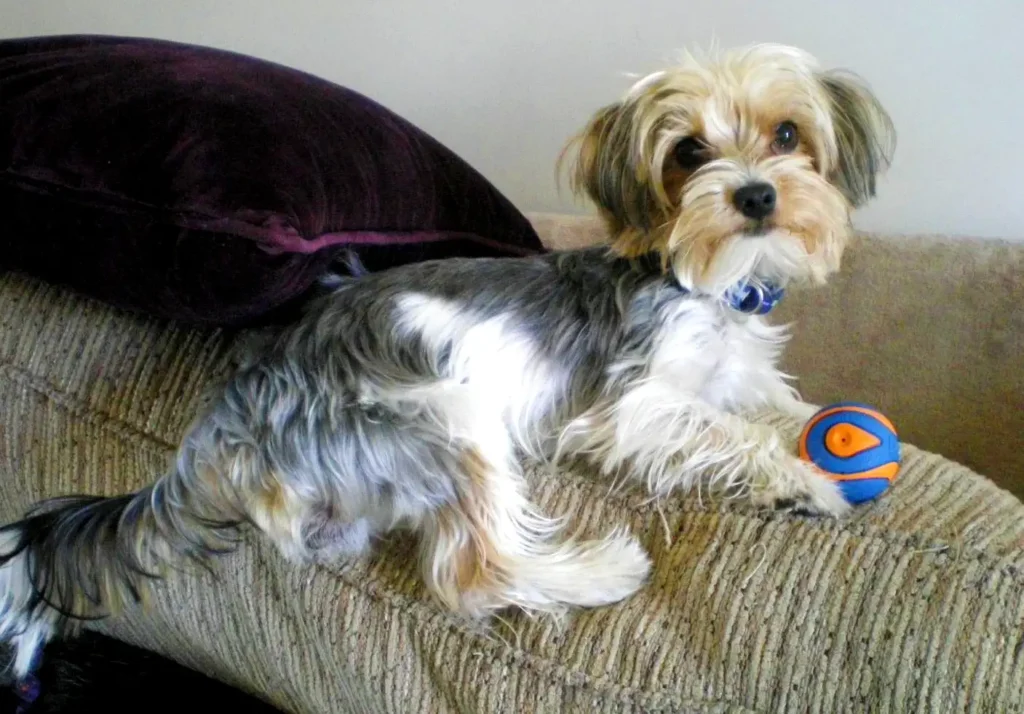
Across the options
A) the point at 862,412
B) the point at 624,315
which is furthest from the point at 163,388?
the point at 862,412

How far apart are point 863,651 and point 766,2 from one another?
138 cm

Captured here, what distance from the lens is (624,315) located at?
1.40m

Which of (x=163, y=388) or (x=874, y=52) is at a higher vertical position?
(x=874, y=52)

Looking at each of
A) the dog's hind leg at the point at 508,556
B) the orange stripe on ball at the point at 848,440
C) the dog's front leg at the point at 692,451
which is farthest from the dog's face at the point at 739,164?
the dog's hind leg at the point at 508,556

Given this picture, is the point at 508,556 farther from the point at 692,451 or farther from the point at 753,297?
the point at 753,297

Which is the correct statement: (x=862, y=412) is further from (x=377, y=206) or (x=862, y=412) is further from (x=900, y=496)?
(x=377, y=206)

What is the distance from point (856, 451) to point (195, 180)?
977 mm

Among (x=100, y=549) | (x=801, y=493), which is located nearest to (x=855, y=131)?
(x=801, y=493)

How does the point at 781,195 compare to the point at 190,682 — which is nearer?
the point at 781,195

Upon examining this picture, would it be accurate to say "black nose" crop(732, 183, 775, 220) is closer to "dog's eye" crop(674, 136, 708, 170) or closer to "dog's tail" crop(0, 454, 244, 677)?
"dog's eye" crop(674, 136, 708, 170)

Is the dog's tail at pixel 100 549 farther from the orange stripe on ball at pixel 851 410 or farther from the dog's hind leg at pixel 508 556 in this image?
the orange stripe on ball at pixel 851 410

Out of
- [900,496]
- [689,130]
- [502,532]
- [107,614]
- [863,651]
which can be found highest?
[689,130]

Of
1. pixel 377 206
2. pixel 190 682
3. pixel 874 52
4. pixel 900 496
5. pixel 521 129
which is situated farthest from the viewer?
pixel 521 129

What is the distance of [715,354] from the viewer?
1.44 meters
